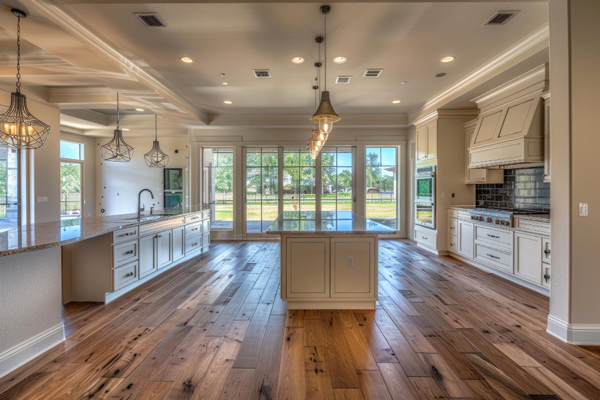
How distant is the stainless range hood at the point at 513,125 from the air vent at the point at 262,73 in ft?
11.9

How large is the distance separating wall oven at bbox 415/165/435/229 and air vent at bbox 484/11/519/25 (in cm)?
295

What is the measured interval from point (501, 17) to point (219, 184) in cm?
640

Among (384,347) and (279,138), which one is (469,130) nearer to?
(279,138)

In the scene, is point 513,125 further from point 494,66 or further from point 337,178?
point 337,178

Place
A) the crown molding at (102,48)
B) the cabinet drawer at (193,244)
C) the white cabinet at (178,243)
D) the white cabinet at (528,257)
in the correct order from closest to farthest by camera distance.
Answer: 1. the crown molding at (102,48)
2. the white cabinet at (528,257)
3. the white cabinet at (178,243)
4. the cabinet drawer at (193,244)

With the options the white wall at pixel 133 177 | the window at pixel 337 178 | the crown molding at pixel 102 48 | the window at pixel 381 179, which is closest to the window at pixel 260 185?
the window at pixel 337 178

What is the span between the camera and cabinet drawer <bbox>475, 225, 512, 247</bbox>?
13.1ft

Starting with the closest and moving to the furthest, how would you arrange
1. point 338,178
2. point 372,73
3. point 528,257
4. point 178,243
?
point 528,257 < point 372,73 < point 178,243 < point 338,178

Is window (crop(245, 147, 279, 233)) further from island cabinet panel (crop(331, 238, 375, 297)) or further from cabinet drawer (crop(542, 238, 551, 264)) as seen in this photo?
cabinet drawer (crop(542, 238, 551, 264))

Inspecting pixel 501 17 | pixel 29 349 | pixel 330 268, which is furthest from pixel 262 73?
pixel 29 349

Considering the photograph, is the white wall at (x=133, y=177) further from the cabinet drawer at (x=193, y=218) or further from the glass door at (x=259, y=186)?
the cabinet drawer at (x=193, y=218)

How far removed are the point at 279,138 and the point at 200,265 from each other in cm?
382

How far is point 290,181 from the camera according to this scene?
745cm

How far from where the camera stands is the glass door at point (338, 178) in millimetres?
7402
